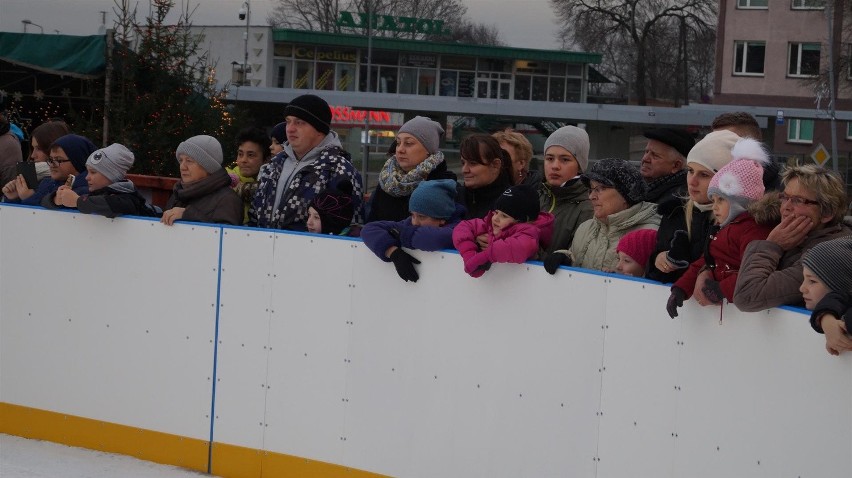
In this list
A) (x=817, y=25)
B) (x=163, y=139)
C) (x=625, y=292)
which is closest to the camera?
(x=625, y=292)

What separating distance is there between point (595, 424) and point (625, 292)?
0.52 metres

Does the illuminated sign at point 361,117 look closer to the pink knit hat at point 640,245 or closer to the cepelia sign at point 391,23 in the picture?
the cepelia sign at point 391,23

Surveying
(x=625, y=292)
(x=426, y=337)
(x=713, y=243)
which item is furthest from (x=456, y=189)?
(x=713, y=243)

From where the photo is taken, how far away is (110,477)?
5.36 meters

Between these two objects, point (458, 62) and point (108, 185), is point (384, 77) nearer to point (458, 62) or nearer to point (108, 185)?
point (458, 62)

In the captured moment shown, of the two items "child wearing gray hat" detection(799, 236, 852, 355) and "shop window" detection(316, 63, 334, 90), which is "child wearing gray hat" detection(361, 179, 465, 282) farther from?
"shop window" detection(316, 63, 334, 90)

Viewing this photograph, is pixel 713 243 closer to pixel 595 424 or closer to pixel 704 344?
pixel 704 344

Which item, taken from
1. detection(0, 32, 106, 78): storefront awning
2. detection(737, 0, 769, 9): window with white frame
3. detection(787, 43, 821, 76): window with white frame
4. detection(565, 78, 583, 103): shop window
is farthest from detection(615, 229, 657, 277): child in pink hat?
detection(565, 78, 583, 103): shop window

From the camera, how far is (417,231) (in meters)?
4.77

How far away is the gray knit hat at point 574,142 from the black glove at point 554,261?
0.72 m

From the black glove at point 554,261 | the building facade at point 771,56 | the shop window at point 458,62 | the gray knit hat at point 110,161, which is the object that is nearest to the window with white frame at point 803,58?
the building facade at point 771,56

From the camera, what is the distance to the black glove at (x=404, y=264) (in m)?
4.76

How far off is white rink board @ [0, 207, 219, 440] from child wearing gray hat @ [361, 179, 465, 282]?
1014 mm

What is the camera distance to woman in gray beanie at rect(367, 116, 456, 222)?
205 inches
